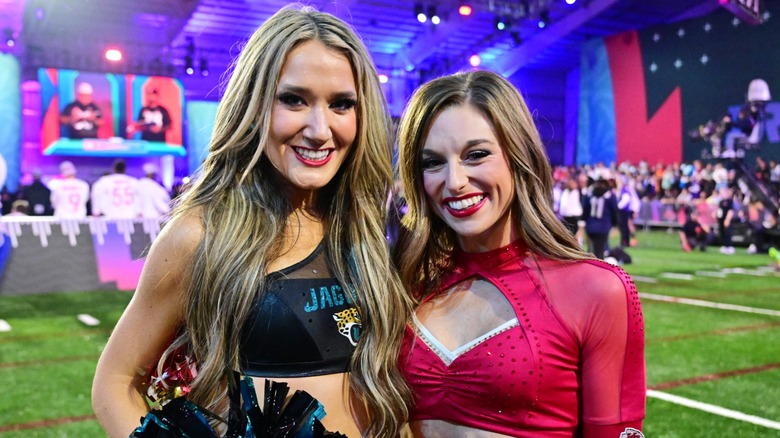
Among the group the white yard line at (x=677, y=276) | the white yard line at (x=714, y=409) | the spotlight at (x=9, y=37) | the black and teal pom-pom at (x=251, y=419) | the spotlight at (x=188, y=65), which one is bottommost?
the white yard line at (x=677, y=276)

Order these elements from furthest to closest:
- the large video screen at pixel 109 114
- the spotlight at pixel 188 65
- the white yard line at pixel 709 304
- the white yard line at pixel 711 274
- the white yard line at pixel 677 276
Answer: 1. the spotlight at pixel 188 65
2. the large video screen at pixel 109 114
3. the white yard line at pixel 711 274
4. the white yard line at pixel 677 276
5. the white yard line at pixel 709 304

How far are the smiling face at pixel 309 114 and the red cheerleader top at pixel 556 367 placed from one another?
56cm

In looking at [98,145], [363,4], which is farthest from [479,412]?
[98,145]

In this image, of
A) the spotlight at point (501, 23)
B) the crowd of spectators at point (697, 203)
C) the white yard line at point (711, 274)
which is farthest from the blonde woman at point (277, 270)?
the spotlight at point (501, 23)

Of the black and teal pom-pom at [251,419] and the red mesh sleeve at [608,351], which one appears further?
the red mesh sleeve at [608,351]

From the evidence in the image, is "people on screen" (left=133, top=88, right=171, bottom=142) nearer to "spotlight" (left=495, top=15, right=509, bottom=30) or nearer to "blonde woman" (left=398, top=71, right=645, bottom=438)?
"spotlight" (left=495, top=15, right=509, bottom=30)

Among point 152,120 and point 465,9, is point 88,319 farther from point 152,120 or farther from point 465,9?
point 465,9

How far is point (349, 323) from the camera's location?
66.4 inches

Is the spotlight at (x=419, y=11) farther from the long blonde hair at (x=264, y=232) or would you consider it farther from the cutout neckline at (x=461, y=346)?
the cutout neckline at (x=461, y=346)

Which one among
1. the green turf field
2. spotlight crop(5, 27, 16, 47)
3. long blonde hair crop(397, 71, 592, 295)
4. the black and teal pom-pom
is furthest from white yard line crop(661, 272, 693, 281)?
spotlight crop(5, 27, 16, 47)

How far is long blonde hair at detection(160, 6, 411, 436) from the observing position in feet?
5.15

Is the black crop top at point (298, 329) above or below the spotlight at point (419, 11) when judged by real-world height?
below

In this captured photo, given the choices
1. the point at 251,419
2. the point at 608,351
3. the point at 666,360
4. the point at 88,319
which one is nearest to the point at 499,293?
the point at 608,351

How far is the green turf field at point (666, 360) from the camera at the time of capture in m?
3.90
